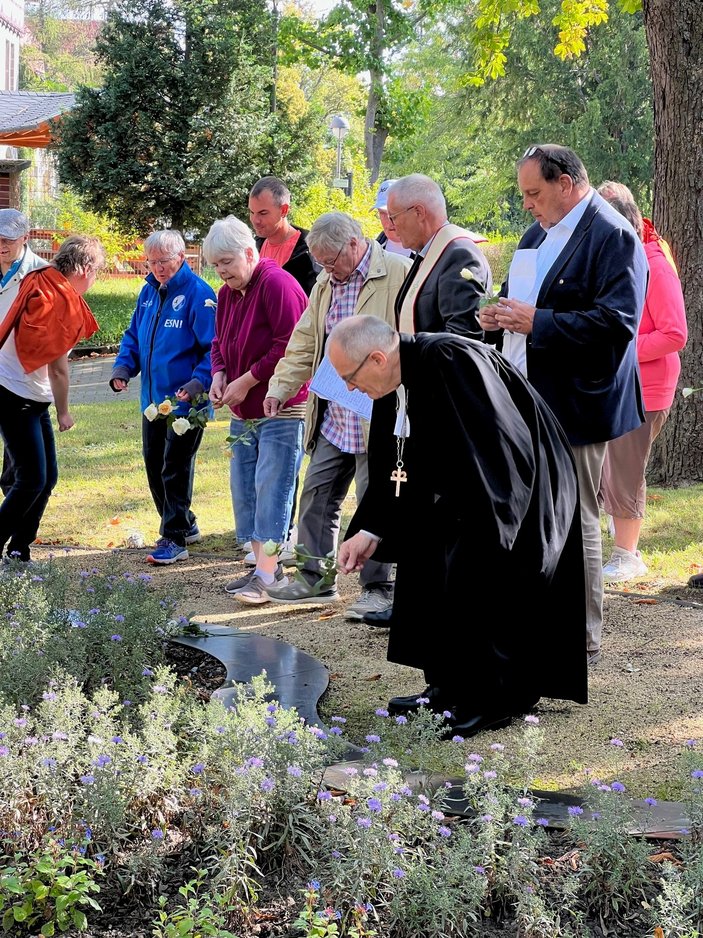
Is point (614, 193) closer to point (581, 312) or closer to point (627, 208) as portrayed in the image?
point (627, 208)

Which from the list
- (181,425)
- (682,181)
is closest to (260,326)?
(181,425)

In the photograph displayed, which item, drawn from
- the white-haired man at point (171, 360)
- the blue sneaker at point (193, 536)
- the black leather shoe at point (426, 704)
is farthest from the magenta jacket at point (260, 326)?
the black leather shoe at point (426, 704)

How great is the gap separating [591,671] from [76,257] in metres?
3.72

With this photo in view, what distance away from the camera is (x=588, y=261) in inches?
196

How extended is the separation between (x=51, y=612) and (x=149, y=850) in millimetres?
2015

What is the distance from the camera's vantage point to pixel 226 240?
6234 mm

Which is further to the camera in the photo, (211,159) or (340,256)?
(211,159)

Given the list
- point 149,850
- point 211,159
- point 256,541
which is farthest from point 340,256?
point 211,159

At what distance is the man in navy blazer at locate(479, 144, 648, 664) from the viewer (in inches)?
193

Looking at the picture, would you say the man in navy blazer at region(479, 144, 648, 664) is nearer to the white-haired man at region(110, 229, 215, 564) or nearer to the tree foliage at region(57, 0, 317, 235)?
the white-haired man at region(110, 229, 215, 564)

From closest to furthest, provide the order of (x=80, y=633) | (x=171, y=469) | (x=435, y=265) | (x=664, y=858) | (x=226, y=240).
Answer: (x=664, y=858)
(x=80, y=633)
(x=435, y=265)
(x=226, y=240)
(x=171, y=469)

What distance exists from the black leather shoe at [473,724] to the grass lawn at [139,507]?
8.26ft

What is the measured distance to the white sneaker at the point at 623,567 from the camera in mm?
6824

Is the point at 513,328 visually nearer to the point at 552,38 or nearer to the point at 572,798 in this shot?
the point at 572,798
